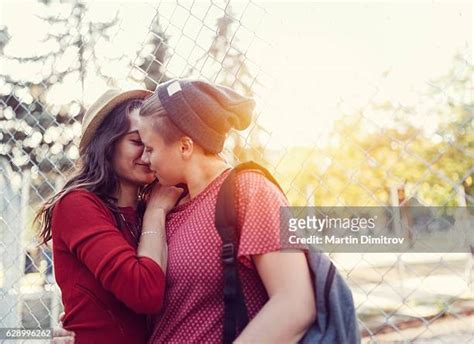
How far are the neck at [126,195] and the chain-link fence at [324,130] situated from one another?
391mm

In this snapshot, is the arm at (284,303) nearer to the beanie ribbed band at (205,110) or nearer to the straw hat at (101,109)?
the beanie ribbed band at (205,110)

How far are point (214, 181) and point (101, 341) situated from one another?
0.55 metres

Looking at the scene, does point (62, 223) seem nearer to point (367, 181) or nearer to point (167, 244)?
point (167, 244)

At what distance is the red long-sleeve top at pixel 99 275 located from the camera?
4.28ft

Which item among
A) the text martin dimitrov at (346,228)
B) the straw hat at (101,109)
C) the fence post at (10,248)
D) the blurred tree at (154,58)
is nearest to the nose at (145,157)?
the straw hat at (101,109)

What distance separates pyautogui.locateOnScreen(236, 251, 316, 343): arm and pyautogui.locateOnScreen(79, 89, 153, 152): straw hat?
0.81m

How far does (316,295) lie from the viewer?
45.0 inches

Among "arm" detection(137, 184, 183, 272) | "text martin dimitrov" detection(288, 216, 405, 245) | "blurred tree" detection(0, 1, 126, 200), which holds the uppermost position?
"blurred tree" detection(0, 1, 126, 200)

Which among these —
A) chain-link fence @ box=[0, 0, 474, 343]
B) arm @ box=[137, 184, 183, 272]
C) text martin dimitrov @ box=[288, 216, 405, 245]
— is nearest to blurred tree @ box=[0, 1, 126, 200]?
chain-link fence @ box=[0, 0, 474, 343]

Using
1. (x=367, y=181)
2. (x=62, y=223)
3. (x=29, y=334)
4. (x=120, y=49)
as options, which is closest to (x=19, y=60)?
(x=120, y=49)

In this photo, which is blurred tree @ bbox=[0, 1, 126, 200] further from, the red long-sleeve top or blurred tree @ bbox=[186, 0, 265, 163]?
the red long-sleeve top

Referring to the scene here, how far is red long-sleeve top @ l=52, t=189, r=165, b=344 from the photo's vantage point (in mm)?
1304

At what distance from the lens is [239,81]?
1.81 m

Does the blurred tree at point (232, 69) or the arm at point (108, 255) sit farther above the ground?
the blurred tree at point (232, 69)
